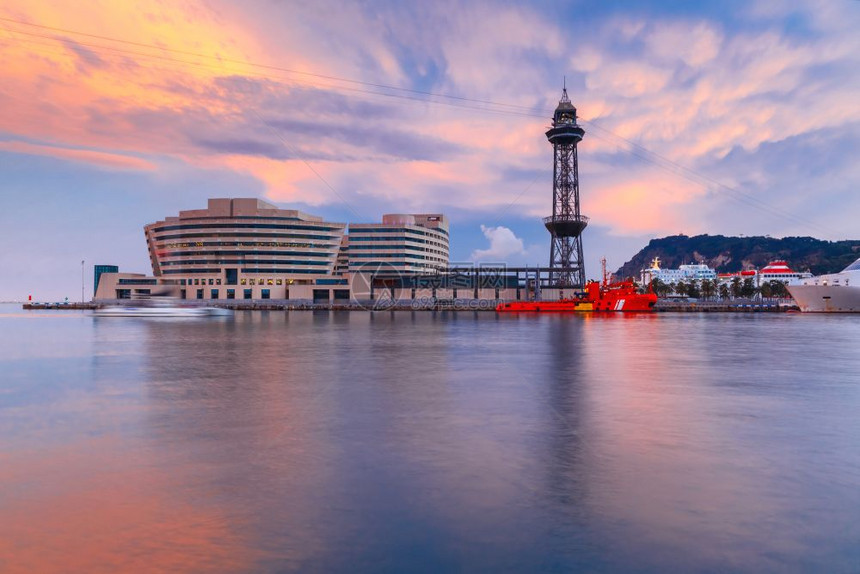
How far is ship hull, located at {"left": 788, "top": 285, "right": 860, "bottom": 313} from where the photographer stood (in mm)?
123644

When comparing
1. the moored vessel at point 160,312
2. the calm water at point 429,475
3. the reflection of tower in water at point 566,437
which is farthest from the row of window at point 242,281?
the reflection of tower in water at point 566,437

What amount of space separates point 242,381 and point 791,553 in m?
22.1

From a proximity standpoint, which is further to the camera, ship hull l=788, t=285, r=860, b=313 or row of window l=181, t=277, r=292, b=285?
row of window l=181, t=277, r=292, b=285

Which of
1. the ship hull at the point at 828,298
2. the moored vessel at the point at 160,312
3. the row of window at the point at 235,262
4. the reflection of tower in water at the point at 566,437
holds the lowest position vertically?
the reflection of tower in water at the point at 566,437

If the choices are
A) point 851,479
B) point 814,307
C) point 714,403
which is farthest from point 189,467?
point 814,307

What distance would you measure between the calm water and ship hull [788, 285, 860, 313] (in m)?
123

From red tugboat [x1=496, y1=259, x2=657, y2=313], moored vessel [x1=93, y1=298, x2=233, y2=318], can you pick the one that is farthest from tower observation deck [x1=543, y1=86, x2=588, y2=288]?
moored vessel [x1=93, y1=298, x2=233, y2=318]

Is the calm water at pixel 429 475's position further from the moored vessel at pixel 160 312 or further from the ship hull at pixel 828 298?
the ship hull at pixel 828 298

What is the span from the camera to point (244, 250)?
188125 mm

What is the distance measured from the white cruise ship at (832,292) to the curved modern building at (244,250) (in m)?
142

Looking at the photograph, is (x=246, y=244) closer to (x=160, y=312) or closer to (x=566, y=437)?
(x=160, y=312)

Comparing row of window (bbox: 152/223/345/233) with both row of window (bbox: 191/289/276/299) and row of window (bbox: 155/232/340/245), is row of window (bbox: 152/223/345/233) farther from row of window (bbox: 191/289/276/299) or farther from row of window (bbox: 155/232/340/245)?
row of window (bbox: 191/289/276/299)

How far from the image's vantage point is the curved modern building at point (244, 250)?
617 feet

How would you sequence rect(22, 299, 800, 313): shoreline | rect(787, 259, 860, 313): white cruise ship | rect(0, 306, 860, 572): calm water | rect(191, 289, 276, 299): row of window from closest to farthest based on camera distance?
rect(0, 306, 860, 572): calm water
rect(787, 259, 860, 313): white cruise ship
rect(22, 299, 800, 313): shoreline
rect(191, 289, 276, 299): row of window
